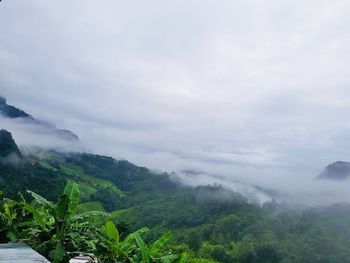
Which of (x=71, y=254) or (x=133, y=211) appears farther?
(x=133, y=211)

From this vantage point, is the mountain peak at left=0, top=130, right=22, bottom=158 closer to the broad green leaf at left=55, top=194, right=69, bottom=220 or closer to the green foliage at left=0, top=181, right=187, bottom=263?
the green foliage at left=0, top=181, right=187, bottom=263

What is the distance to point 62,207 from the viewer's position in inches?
217

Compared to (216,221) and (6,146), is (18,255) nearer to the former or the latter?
(6,146)

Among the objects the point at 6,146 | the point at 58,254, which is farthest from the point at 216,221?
the point at 58,254

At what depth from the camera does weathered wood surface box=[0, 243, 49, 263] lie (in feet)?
11.4

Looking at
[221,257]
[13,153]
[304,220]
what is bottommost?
[221,257]

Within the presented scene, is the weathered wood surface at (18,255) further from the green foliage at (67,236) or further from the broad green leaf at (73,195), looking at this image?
the broad green leaf at (73,195)

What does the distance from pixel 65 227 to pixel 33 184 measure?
72.5m

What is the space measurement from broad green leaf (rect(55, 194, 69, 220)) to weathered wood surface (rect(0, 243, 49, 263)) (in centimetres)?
134

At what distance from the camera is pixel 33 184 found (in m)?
73.3

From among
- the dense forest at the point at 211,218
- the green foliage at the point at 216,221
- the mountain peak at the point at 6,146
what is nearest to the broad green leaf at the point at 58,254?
the green foliage at the point at 216,221

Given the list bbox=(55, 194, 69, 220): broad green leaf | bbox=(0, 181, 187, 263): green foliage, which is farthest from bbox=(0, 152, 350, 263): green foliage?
bbox=(55, 194, 69, 220): broad green leaf

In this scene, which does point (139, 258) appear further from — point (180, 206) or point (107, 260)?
point (180, 206)

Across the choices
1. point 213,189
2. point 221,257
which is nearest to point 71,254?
point 221,257
